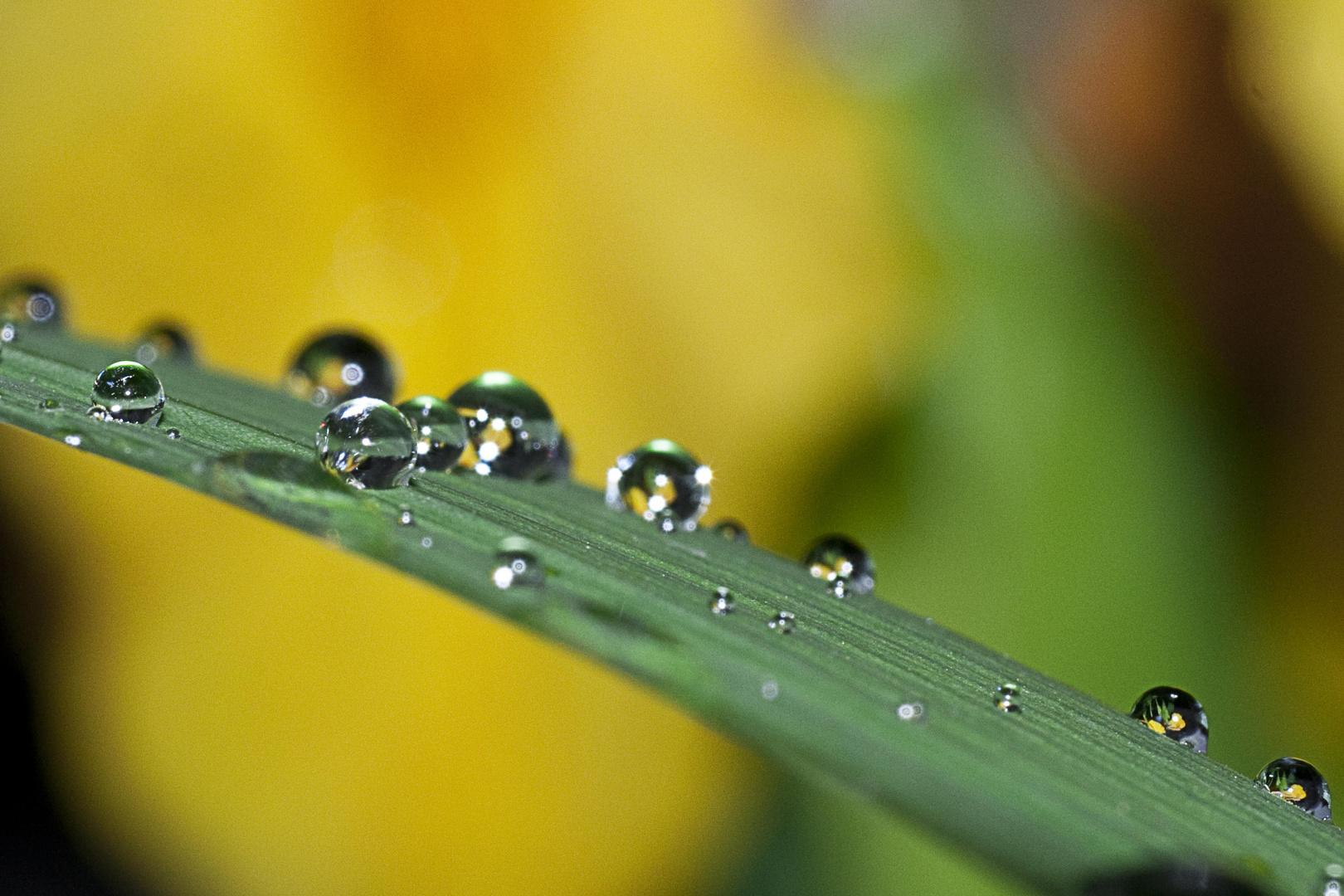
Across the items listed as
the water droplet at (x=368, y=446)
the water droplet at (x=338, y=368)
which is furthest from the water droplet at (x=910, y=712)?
the water droplet at (x=338, y=368)

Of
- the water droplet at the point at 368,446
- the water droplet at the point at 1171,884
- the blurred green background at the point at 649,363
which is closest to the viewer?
the water droplet at the point at 1171,884

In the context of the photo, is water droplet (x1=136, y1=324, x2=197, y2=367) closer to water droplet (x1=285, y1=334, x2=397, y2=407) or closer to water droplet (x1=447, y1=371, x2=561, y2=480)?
water droplet (x1=285, y1=334, x2=397, y2=407)

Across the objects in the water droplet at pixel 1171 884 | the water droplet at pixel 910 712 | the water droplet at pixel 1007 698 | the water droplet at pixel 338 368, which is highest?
the water droplet at pixel 338 368

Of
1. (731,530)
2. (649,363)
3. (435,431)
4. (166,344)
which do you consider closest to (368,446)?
(435,431)

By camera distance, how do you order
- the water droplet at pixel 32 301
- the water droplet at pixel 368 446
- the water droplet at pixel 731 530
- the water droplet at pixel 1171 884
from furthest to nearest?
the water droplet at pixel 32 301 → the water droplet at pixel 731 530 → the water droplet at pixel 368 446 → the water droplet at pixel 1171 884

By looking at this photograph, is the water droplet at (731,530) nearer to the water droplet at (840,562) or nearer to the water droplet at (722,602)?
the water droplet at (840,562)
